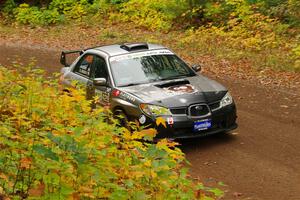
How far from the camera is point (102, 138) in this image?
4.71m

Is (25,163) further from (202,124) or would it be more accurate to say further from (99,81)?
(99,81)

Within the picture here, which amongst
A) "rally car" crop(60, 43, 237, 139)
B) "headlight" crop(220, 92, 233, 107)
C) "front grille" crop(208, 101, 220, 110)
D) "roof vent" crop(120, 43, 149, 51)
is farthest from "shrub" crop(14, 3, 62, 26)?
"front grille" crop(208, 101, 220, 110)

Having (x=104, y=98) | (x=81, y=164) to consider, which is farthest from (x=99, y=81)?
(x=81, y=164)

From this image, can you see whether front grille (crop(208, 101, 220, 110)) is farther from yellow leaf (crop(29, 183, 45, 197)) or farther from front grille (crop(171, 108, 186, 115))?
yellow leaf (crop(29, 183, 45, 197))

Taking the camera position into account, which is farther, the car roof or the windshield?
the car roof

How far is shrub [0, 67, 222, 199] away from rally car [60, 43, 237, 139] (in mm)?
3001

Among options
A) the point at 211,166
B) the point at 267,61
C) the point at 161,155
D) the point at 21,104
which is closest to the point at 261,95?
the point at 267,61

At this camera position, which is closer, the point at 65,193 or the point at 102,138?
the point at 65,193

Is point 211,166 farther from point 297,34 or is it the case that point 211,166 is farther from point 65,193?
point 297,34

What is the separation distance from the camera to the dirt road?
23.9 feet

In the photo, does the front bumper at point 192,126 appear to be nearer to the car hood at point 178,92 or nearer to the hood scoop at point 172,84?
the car hood at point 178,92

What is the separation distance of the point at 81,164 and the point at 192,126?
471 cm

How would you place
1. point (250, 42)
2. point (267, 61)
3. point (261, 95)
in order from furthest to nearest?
point (250, 42) < point (267, 61) < point (261, 95)

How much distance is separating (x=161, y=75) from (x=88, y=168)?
18.2ft
